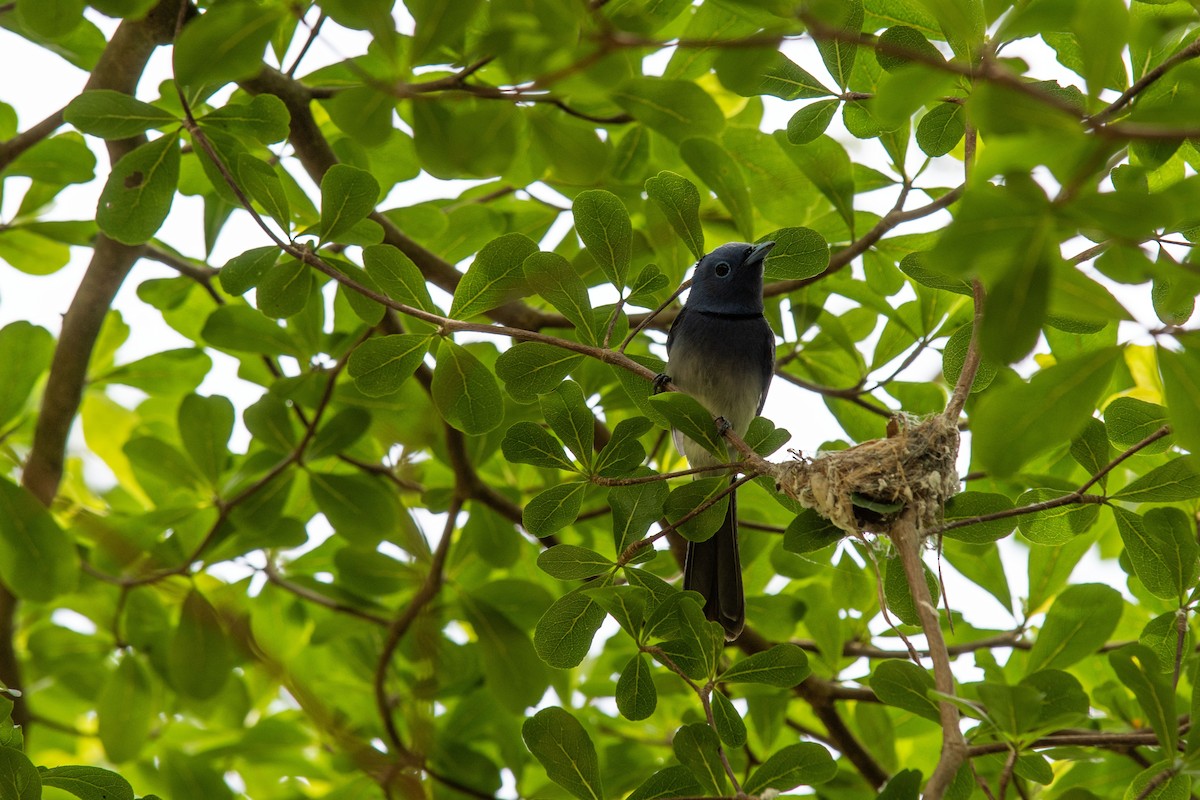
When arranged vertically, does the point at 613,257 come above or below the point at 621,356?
above

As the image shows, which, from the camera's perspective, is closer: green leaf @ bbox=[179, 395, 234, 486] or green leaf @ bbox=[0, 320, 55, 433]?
green leaf @ bbox=[0, 320, 55, 433]

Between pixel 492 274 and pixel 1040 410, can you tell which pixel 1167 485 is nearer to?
pixel 1040 410

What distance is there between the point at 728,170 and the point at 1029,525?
133cm

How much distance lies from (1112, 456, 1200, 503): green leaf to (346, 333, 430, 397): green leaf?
154 cm

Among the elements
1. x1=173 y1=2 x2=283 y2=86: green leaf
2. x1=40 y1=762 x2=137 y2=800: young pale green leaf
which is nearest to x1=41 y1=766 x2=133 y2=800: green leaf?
x1=40 y1=762 x2=137 y2=800: young pale green leaf

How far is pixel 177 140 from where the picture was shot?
8.61 ft

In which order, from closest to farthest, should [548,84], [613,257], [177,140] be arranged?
[548,84] → [613,257] → [177,140]

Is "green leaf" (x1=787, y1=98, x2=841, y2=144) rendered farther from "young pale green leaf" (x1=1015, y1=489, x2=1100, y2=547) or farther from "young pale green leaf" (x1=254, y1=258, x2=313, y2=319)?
"young pale green leaf" (x1=254, y1=258, x2=313, y2=319)

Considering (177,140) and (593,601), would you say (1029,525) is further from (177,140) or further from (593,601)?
(177,140)

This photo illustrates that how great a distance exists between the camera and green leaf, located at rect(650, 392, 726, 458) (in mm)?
2227

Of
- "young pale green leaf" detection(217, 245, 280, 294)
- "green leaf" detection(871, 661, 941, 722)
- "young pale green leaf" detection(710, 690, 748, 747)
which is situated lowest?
"green leaf" detection(871, 661, 941, 722)

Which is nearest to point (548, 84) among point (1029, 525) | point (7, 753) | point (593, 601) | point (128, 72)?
point (593, 601)

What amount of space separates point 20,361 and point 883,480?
267 cm

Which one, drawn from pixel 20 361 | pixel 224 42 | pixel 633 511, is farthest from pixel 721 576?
pixel 20 361
